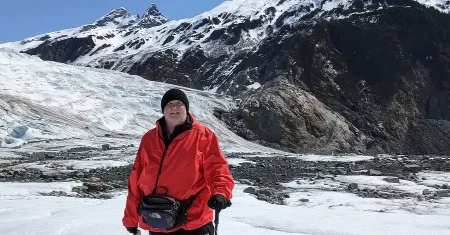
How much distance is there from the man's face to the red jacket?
0.11m

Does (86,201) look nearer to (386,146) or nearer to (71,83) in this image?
(71,83)

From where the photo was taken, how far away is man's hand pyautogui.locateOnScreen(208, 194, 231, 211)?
11.9 feet

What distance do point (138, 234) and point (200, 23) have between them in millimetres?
A: 124625

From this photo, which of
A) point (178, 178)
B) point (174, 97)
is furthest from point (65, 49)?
point (178, 178)

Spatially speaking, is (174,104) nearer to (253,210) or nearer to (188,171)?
(188,171)

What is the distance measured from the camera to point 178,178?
367 centimetres

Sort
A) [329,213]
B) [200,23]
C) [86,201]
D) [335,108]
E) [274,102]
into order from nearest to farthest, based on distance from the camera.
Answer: [329,213] < [86,201] < [274,102] < [335,108] < [200,23]

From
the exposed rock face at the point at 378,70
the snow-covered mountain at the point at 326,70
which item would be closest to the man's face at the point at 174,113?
the snow-covered mountain at the point at 326,70

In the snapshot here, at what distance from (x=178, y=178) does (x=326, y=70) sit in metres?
77.8

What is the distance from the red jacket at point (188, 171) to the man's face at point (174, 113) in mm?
114

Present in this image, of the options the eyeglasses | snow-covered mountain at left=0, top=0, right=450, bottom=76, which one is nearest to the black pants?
the eyeglasses

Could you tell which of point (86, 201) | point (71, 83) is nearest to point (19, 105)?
point (71, 83)

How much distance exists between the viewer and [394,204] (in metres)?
9.47

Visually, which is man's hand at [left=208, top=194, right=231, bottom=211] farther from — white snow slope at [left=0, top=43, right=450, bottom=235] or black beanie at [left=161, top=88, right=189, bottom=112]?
white snow slope at [left=0, top=43, right=450, bottom=235]
